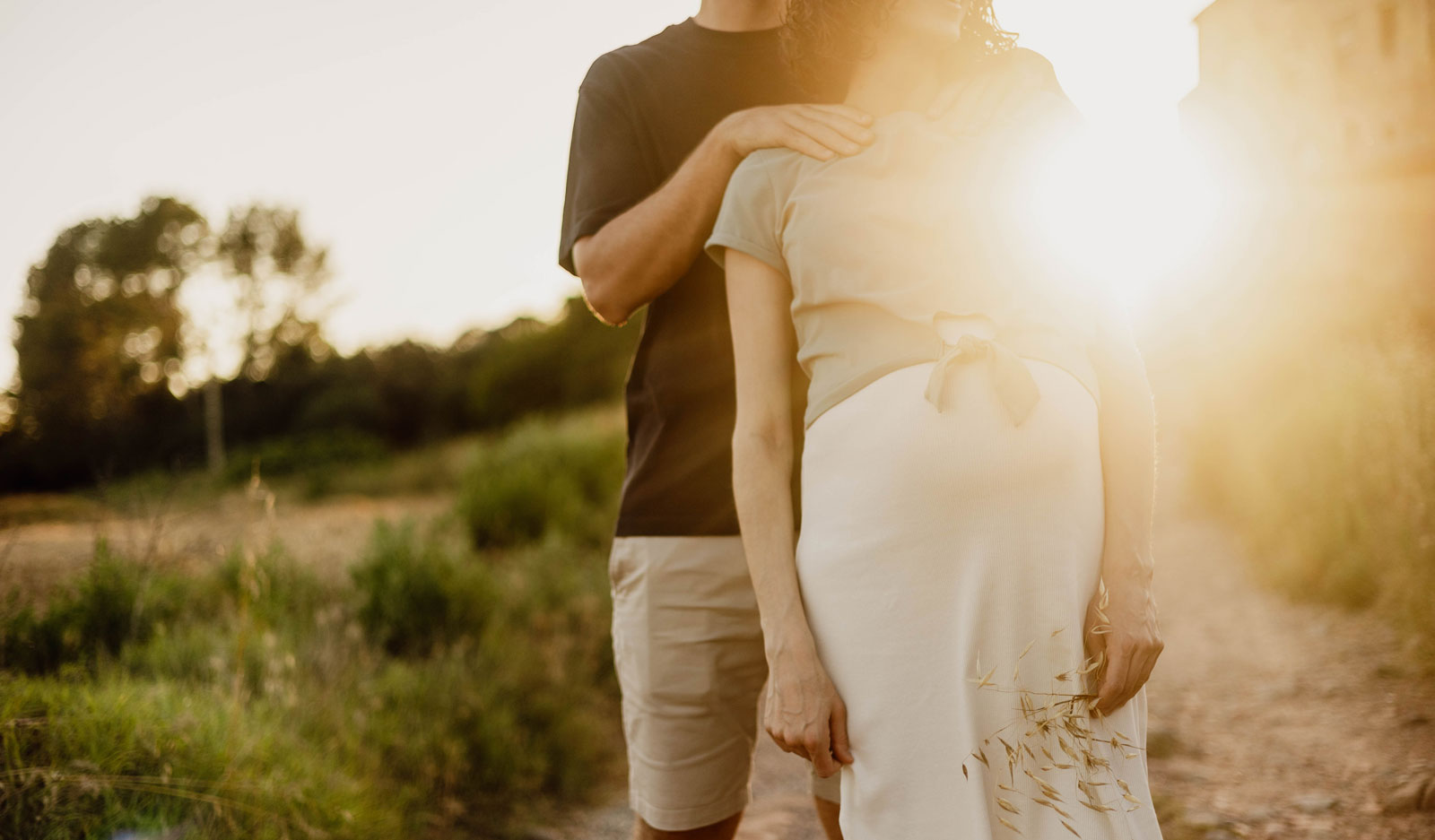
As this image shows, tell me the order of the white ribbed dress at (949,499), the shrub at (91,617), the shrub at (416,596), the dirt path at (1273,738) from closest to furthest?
the white ribbed dress at (949,499) < the shrub at (91,617) < the dirt path at (1273,738) < the shrub at (416,596)

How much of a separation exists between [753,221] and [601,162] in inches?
18.8

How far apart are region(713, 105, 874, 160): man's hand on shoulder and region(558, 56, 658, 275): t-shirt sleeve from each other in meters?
0.28

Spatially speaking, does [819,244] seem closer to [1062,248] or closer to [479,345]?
[1062,248]

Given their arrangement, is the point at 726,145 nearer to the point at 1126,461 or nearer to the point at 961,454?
the point at 961,454

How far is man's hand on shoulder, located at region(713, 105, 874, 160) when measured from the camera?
1.26 metres

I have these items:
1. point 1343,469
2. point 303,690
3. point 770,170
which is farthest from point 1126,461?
point 1343,469

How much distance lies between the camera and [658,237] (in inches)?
58.4

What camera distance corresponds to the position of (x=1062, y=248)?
1.26 metres

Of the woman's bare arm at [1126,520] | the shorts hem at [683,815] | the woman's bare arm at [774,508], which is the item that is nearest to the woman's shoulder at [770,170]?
the woman's bare arm at [774,508]

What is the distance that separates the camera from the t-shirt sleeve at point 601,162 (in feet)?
5.24

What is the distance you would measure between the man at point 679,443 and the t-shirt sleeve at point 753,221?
0.26 metres

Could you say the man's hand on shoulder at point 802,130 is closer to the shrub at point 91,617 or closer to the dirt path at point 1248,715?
the dirt path at point 1248,715

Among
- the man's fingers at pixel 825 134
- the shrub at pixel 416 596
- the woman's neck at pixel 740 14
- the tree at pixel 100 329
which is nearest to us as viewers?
the man's fingers at pixel 825 134

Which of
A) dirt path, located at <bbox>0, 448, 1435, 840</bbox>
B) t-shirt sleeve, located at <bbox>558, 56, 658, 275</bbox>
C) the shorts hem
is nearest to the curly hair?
t-shirt sleeve, located at <bbox>558, 56, 658, 275</bbox>
